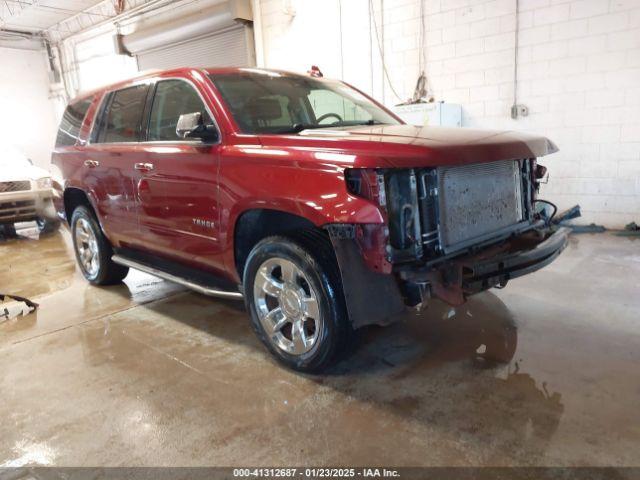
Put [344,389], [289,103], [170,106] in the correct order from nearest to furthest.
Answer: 1. [344,389]
2. [289,103]
3. [170,106]

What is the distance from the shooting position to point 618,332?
291 cm

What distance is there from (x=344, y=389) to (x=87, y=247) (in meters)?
3.22

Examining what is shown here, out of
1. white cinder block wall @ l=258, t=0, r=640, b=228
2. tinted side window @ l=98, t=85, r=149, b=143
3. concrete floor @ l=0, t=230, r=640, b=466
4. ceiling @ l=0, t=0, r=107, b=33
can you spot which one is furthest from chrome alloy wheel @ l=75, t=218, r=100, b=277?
ceiling @ l=0, t=0, r=107, b=33

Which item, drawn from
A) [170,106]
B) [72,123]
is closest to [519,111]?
[170,106]

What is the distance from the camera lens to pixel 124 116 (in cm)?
366

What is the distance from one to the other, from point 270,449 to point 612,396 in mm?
1645

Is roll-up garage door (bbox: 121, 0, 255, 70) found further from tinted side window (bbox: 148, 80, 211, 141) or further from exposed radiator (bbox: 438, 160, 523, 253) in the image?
exposed radiator (bbox: 438, 160, 523, 253)

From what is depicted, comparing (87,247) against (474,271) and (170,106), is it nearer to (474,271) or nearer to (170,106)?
(170,106)

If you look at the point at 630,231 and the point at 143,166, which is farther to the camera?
the point at 630,231

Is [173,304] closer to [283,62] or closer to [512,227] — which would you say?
[512,227]

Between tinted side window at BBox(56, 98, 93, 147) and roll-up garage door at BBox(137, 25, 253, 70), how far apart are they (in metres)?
4.69

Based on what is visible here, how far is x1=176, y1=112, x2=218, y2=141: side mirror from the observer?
2.64 metres

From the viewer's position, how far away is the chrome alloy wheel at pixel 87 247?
14.1 feet

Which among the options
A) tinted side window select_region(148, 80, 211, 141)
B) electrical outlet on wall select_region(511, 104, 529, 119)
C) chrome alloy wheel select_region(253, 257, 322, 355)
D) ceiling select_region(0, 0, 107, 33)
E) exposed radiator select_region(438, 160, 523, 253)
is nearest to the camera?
exposed radiator select_region(438, 160, 523, 253)
